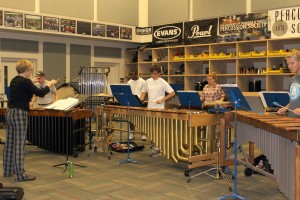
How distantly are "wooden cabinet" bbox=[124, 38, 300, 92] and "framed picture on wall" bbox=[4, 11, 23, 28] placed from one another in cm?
420

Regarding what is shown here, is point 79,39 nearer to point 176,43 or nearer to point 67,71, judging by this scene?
point 67,71

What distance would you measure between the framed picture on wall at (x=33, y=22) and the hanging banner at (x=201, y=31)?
4.35 meters

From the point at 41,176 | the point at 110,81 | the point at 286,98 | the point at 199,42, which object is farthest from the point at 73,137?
the point at 110,81

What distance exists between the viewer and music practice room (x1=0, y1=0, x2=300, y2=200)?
4484mm

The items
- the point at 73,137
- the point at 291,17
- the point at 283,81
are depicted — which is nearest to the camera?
the point at 73,137

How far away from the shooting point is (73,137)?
6.54m

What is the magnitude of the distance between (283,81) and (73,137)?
19.7 ft

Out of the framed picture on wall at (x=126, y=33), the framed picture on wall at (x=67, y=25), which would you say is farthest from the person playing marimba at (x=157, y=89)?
the framed picture on wall at (x=126, y=33)

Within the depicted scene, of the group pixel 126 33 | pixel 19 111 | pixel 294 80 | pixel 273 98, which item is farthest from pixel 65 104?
pixel 126 33

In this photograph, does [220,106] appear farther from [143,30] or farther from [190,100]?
[143,30]

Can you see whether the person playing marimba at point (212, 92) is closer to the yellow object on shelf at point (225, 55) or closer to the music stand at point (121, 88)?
the music stand at point (121, 88)

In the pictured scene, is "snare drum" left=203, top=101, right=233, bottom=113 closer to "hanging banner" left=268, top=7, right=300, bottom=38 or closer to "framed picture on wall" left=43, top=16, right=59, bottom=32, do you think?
"hanging banner" left=268, top=7, right=300, bottom=38

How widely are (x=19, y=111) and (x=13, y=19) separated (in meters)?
5.89

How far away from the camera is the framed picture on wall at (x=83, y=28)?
37.3ft
